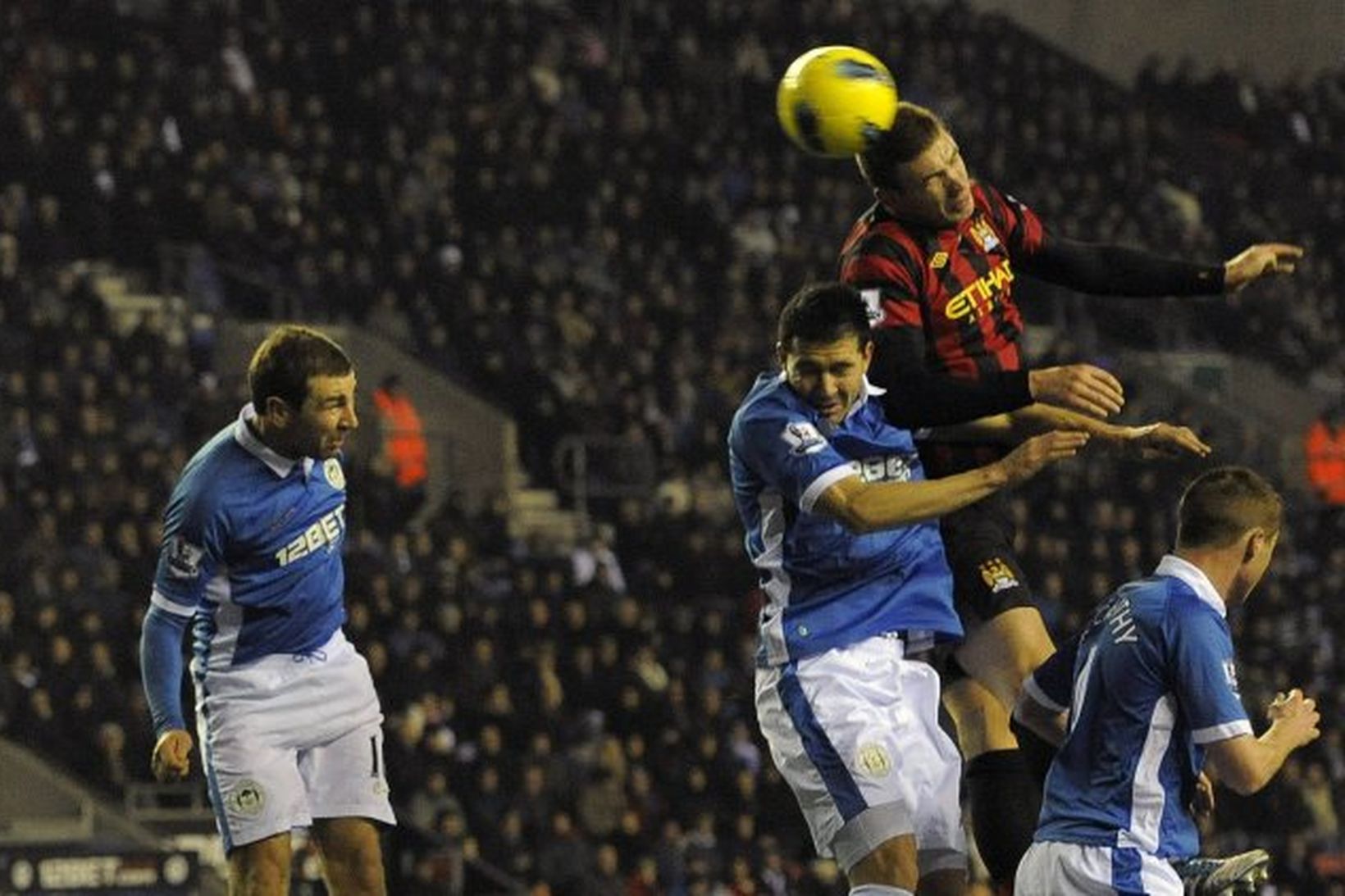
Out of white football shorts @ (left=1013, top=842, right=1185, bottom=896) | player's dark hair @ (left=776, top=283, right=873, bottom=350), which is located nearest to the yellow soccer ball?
player's dark hair @ (left=776, top=283, right=873, bottom=350)

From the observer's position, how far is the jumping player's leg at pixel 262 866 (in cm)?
884

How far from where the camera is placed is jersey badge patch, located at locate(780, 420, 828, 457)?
8.16 meters

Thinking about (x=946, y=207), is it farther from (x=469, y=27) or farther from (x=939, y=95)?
(x=939, y=95)

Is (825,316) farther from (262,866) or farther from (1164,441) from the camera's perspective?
(262,866)

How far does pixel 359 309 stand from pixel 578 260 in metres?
2.59

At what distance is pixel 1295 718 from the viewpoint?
754 centimetres

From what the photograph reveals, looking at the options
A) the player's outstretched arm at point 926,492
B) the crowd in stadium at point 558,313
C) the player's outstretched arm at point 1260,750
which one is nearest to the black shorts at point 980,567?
the player's outstretched arm at point 926,492

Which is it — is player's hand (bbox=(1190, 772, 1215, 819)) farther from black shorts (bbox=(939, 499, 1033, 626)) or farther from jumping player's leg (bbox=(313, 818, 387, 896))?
jumping player's leg (bbox=(313, 818, 387, 896))

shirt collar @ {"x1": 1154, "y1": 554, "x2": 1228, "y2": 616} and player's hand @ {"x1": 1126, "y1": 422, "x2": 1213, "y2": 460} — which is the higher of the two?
player's hand @ {"x1": 1126, "y1": 422, "x2": 1213, "y2": 460}

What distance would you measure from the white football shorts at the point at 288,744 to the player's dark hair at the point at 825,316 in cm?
185

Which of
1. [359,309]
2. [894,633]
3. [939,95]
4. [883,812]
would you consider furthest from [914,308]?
[939,95]

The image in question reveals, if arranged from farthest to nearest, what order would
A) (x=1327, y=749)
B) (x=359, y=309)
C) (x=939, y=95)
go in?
(x=939, y=95)
(x=359, y=309)
(x=1327, y=749)

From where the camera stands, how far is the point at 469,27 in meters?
29.6

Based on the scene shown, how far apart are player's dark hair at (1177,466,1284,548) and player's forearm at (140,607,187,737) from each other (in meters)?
3.01
